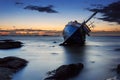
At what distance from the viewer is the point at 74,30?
8906 cm

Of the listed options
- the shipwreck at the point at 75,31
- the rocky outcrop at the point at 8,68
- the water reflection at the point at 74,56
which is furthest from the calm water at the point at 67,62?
the shipwreck at the point at 75,31

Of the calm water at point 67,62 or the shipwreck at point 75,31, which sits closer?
→ the calm water at point 67,62

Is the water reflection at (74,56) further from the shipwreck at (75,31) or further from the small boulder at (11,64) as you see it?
the shipwreck at (75,31)

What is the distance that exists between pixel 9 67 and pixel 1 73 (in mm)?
4362

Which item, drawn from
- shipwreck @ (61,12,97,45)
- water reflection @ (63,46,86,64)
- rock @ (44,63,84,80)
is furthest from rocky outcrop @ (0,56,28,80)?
shipwreck @ (61,12,97,45)

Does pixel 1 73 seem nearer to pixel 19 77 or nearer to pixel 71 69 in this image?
pixel 19 77

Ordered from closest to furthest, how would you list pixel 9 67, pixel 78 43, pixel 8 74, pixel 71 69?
1. pixel 8 74
2. pixel 71 69
3. pixel 9 67
4. pixel 78 43

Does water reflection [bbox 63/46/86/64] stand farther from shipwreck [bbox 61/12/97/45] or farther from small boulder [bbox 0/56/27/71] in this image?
shipwreck [bbox 61/12/97/45]

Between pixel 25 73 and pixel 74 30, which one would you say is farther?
pixel 74 30

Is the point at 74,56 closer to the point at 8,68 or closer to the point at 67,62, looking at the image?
the point at 67,62

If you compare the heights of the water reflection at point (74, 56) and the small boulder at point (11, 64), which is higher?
the small boulder at point (11, 64)

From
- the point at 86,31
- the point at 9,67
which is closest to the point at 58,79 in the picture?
the point at 9,67

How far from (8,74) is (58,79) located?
5.60m

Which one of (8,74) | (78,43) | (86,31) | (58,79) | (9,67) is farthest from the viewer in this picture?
(78,43)
